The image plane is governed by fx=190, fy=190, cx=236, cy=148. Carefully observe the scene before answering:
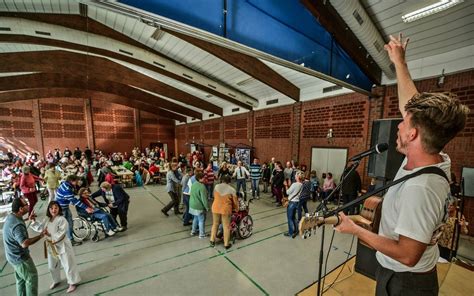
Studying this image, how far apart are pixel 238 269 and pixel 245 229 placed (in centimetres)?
123

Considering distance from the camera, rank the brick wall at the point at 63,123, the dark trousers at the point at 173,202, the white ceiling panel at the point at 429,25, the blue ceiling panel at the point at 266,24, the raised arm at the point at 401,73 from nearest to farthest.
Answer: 1. the raised arm at the point at 401,73
2. the blue ceiling panel at the point at 266,24
3. the white ceiling panel at the point at 429,25
4. the dark trousers at the point at 173,202
5. the brick wall at the point at 63,123

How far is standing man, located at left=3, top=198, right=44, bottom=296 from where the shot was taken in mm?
2561

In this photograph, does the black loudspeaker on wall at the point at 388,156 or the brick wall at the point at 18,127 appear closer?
the black loudspeaker on wall at the point at 388,156

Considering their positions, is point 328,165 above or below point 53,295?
above

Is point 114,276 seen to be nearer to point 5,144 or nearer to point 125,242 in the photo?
point 125,242

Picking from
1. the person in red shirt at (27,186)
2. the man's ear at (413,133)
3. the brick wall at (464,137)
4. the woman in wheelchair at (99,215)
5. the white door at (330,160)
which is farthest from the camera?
the white door at (330,160)

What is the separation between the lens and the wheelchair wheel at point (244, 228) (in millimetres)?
4780

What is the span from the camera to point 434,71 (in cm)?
552

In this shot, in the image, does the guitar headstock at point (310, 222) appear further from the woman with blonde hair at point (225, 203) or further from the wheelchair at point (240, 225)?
the wheelchair at point (240, 225)

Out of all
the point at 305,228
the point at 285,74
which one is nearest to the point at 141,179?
the point at 285,74

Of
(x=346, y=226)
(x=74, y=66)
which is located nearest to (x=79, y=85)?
(x=74, y=66)

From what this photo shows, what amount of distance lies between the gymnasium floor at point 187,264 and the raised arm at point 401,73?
3285 mm

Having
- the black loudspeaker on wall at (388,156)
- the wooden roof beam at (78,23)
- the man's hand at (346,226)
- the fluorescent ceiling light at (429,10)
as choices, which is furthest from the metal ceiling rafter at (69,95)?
the man's hand at (346,226)

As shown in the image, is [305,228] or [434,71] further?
[434,71]
